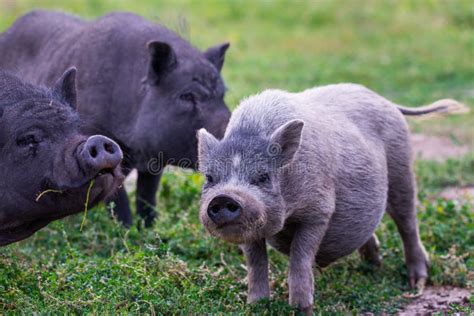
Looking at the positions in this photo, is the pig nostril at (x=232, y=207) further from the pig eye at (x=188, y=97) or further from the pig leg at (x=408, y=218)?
the pig eye at (x=188, y=97)

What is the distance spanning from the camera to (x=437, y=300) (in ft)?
20.8

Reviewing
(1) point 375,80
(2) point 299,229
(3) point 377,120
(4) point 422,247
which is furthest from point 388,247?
(1) point 375,80

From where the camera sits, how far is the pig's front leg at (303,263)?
5410mm

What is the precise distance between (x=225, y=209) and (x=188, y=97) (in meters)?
2.60

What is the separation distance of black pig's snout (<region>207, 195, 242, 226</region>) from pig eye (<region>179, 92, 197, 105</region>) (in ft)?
8.27

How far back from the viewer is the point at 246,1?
70.6 ft

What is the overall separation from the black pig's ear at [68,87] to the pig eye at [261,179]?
4.36ft

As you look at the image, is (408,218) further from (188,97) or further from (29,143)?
(29,143)

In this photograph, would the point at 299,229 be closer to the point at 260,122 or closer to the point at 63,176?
the point at 260,122

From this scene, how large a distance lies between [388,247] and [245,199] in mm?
2595

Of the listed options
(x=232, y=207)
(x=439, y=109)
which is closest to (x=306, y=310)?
(x=232, y=207)

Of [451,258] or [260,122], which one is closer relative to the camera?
[260,122]

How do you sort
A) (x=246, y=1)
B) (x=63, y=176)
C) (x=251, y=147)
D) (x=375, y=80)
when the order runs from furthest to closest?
(x=246, y=1) < (x=375, y=80) < (x=251, y=147) < (x=63, y=176)

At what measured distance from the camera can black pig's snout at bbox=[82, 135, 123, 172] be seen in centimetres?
483
